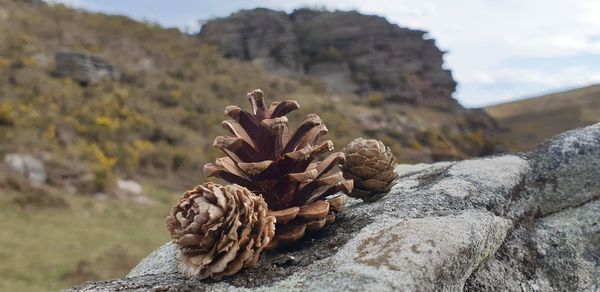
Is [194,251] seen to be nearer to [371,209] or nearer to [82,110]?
[371,209]

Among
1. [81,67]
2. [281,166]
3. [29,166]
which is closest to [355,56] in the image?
[81,67]

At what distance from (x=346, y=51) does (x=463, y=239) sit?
46.8 meters

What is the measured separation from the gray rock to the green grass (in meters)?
0.80

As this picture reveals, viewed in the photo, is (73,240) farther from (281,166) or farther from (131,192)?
(281,166)

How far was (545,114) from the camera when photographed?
51719 mm

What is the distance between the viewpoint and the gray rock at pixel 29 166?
1066 centimetres

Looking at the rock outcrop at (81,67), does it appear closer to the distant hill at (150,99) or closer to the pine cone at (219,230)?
the distant hill at (150,99)

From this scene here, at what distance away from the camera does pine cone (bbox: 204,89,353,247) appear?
Result: 1.81 m

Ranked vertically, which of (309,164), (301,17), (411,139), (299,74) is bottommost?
(411,139)

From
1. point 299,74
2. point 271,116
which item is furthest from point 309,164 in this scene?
point 299,74

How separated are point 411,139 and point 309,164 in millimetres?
24345

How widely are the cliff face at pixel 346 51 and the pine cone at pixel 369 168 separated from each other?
37.8m

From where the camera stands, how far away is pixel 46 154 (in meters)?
11.7

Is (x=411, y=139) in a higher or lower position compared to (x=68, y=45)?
lower
